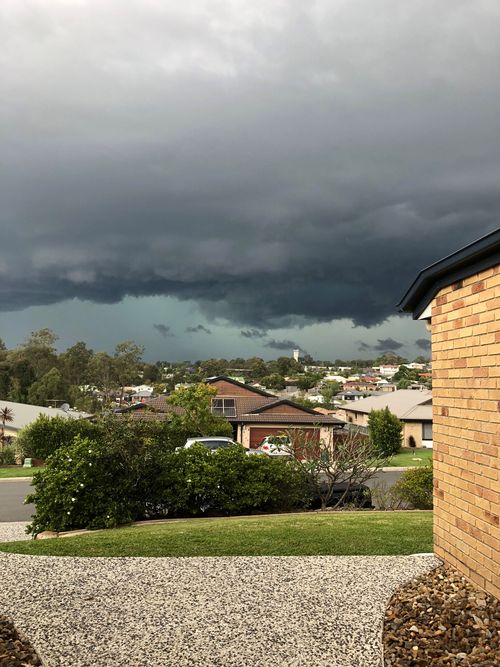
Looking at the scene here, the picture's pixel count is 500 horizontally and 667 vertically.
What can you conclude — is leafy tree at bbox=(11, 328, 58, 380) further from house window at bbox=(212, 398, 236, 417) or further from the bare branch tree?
the bare branch tree

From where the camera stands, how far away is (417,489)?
14406 mm

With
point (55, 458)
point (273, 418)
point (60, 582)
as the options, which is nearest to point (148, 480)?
point (55, 458)

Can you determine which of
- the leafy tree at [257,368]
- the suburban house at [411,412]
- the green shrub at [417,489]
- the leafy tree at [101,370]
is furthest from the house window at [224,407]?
the leafy tree at [257,368]

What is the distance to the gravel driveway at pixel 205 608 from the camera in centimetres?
518

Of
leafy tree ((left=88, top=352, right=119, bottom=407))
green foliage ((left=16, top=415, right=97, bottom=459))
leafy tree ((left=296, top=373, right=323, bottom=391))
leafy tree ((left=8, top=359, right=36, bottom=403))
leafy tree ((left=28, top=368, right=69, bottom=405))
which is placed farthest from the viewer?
leafy tree ((left=296, top=373, right=323, bottom=391))

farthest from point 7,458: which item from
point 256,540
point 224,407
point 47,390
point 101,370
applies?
point 101,370

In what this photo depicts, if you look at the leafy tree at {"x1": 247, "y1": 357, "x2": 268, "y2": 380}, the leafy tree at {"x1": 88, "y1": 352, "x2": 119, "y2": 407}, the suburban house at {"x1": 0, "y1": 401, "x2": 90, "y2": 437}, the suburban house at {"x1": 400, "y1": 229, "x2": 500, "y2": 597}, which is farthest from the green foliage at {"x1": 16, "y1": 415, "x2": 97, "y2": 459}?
the leafy tree at {"x1": 247, "y1": 357, "x2": 268, "y2": 380}

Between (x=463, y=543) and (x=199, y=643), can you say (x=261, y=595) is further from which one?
(x=463, y=543)

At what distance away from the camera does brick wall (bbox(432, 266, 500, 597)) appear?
6102mm

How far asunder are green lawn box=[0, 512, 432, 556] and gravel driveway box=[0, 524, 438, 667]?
1.29 feet

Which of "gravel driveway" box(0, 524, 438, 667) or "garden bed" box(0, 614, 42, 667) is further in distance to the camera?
"gravel driveway" box(0, 524, 438, 667)

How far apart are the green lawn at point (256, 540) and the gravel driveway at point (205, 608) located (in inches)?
15.4

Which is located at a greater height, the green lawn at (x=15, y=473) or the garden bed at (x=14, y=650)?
the garden bed at (x=14, y=650)

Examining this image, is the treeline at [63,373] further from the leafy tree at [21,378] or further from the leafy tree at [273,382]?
the leafy tree at [273,382]
